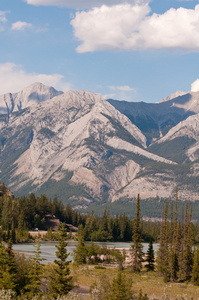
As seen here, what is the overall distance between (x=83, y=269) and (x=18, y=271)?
44376 millimetres

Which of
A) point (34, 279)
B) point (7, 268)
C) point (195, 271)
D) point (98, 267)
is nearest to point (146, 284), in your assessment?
point (195, 271)

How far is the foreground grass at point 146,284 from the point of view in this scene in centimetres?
8931

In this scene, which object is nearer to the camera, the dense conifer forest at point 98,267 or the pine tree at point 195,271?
the dense conifer forest at point 98,267

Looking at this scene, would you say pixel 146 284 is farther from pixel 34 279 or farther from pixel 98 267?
pixel 34 279

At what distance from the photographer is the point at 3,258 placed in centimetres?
6994

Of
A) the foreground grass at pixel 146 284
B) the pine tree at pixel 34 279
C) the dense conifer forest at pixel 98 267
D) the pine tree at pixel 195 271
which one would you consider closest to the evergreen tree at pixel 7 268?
the dense conifer forest at pixel 98 267

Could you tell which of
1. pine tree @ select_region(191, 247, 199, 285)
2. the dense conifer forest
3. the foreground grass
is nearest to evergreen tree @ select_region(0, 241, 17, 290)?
the dense conifer forest

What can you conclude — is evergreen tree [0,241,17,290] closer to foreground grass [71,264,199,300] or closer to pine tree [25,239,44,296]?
pine tree [25,239,44,296]

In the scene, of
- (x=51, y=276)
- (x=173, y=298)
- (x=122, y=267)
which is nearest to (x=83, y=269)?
(x=122, y=267)

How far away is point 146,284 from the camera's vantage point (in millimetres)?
97500

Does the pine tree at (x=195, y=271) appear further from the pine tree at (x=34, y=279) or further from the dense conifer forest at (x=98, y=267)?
the pine tree at (x=34, y=279)

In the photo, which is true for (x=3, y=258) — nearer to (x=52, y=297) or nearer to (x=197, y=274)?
(x=52, y=297)

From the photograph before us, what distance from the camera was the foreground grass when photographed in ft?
293

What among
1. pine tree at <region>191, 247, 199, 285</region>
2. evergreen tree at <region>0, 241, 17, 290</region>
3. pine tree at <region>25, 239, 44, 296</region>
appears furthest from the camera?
pine tree at <region>191, 247, 199, 285</region>
